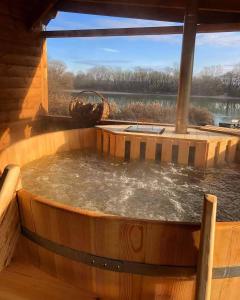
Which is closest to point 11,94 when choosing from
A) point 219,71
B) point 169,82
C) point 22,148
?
point 22,148

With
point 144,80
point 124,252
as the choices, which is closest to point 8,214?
point 124,252

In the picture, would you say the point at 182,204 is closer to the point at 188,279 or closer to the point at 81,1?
the point at 188,279

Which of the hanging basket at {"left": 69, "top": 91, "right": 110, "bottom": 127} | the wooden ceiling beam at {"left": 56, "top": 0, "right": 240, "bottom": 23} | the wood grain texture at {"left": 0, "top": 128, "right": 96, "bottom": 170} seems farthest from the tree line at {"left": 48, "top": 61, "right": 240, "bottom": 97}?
the wood grain texture at {"left": 0, "top": 128, "right": 96, "bottom": 170}

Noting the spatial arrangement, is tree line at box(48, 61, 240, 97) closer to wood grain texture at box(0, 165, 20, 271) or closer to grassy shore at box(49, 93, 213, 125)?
grassy shore at box(49, 93, 213, 125)

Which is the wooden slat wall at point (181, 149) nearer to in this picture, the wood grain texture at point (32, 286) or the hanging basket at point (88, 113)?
the hanging basket at point (88, 113)

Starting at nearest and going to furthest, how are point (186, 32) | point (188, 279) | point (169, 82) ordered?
1. point (188, 279)
2. point (186, 32)
3. point (169, 82)

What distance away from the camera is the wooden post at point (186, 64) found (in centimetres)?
348

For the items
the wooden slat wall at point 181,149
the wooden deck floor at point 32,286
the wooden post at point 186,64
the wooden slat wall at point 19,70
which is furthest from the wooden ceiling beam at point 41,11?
the wooden deck floor at point 32,286

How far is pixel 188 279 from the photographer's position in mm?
1137

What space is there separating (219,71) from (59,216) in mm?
17676

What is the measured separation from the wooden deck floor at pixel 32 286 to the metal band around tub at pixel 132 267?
0.18 meters

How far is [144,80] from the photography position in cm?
1639

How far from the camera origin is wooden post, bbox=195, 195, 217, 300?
99 cm

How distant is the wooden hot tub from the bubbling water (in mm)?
693
